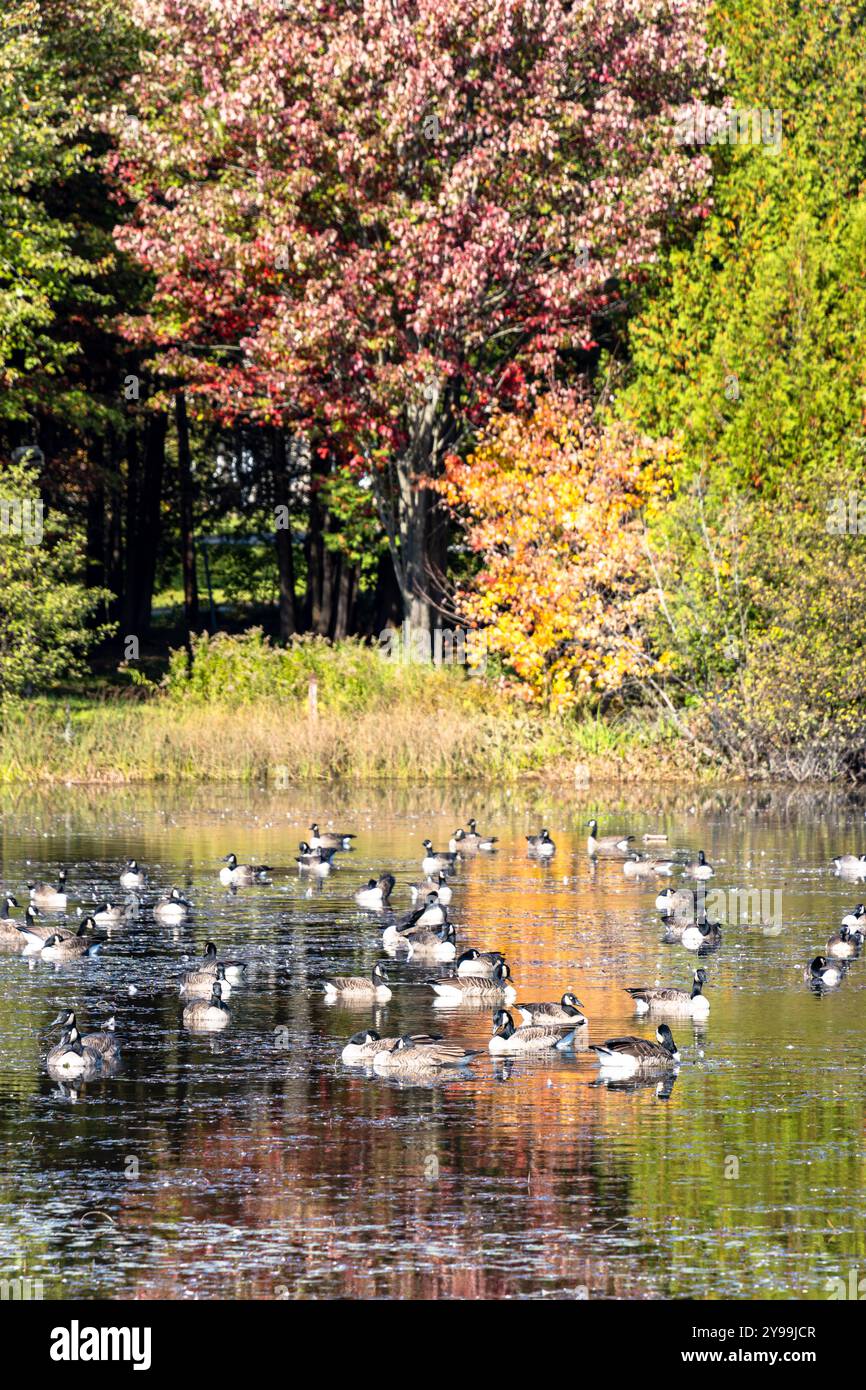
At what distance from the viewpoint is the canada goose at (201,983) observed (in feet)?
59.6

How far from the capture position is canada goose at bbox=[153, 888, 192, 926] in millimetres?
23109

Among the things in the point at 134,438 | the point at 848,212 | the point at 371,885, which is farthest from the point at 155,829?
the point at 134,438

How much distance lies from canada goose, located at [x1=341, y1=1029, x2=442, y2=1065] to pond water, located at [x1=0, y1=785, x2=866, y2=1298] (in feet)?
0.87

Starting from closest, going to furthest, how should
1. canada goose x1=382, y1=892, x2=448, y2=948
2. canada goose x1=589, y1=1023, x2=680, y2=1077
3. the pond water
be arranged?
the pond water < canada goose x1=589, y1=1023, x2=680, y2=1077 < canada goose x1=382, y1=892, x2=448, y2=948

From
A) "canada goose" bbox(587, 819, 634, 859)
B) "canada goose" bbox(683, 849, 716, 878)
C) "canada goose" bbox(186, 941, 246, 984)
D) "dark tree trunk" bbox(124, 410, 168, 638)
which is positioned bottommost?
"canada goose" bbox(186, 941, 246, 984)

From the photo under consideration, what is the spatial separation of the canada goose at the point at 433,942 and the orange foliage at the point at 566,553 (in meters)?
18.1

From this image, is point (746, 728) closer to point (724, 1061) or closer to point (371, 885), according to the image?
point (371, 885)

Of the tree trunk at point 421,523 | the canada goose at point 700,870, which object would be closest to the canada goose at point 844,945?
the canada goose at point 700,870

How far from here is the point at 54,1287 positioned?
1076cm

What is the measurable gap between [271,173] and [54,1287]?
1330 inches

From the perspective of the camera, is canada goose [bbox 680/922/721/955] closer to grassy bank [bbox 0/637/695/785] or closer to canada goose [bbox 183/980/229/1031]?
canada goose [bbox 183/980/229/1031]

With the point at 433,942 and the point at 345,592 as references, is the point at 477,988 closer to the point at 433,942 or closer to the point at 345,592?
the point at 433,942

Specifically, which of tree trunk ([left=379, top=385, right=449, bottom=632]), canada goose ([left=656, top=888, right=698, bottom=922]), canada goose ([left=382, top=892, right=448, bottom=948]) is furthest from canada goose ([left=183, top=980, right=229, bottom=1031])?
tree trunk ([left=379, top=385, right=449, bottom=632])

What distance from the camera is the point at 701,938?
21156 millimetres
